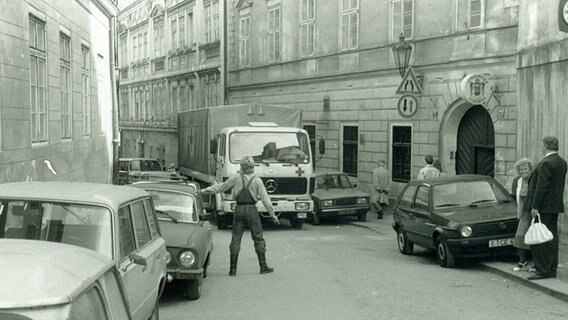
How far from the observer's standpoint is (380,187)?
21.7 metres

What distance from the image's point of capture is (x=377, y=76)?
24.3 meters

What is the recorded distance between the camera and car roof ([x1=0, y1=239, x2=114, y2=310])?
2.80 m

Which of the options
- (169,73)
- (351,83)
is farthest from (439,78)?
(169,73)

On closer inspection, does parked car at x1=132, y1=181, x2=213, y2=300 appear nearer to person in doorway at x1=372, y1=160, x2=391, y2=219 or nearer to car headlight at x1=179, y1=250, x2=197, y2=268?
car headlight at x1=179, y1=250, x2=197, y2=268

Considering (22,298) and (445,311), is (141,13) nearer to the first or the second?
(445,311)

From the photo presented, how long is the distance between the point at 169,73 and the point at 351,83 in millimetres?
22911

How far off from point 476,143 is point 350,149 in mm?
6740

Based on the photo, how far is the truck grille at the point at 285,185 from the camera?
18234 mm

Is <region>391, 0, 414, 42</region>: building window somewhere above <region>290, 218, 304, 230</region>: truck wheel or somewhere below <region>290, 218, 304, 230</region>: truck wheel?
above

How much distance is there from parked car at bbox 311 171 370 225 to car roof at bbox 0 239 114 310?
53.7 ft

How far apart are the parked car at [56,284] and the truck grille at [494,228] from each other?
8530 millimetres

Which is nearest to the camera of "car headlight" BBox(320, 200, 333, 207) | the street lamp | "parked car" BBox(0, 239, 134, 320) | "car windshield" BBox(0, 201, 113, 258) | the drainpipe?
"parked car" BBox(0, 239, 134, 320)

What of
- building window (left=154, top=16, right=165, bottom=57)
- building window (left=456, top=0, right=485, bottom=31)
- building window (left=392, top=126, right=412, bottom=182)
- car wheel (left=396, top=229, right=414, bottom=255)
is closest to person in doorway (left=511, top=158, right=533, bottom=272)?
car wheel (left=396, top=229, right=414, bottom=255)

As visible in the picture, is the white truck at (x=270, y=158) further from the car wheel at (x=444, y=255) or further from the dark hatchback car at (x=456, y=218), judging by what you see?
the car wheel at (x=444, y=255)
